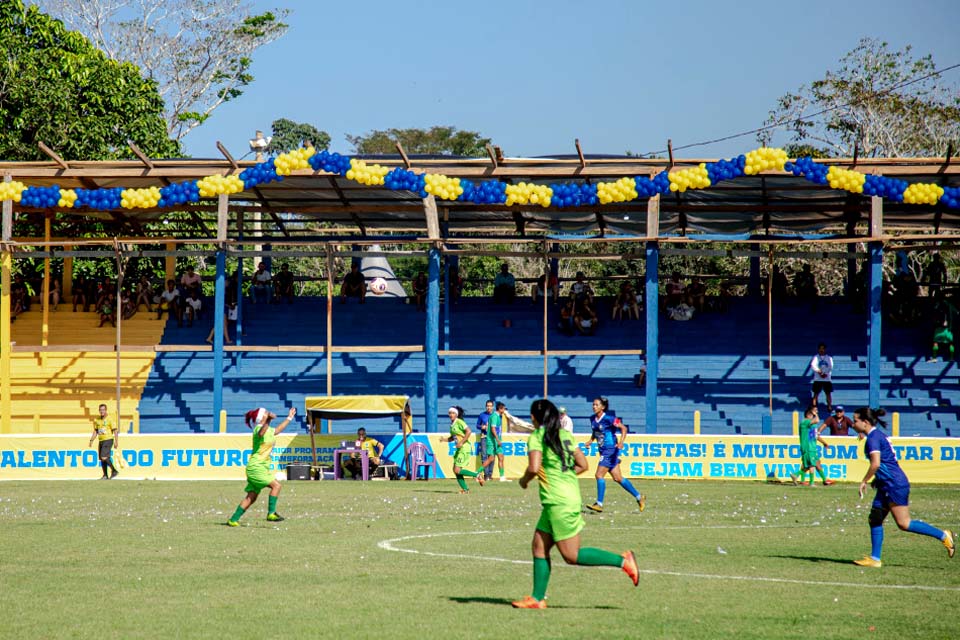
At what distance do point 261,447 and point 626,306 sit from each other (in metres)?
20.8

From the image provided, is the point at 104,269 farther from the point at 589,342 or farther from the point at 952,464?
the point at 952,464

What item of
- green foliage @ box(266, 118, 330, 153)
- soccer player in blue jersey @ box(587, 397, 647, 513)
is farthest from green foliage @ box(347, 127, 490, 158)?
soccer player in blue jersey @ box(587, 397, 647, 513)

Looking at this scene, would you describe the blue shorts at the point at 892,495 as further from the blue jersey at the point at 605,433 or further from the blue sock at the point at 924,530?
the blue jersey at the point at 605,433

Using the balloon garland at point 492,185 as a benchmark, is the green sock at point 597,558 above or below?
below

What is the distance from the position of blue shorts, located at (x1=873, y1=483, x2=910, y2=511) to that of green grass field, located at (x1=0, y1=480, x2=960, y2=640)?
666mm

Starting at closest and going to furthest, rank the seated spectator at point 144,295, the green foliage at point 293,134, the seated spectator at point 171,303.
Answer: the seated spectator at point 171,303, the seated spectator at point 144,295, the green foliage at point 293,134

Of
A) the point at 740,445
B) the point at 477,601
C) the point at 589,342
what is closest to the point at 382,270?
the point at 589,342

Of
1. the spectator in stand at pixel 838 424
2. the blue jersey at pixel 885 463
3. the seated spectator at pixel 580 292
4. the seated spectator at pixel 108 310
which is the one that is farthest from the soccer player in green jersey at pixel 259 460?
the seated spectator at pixel 108 310

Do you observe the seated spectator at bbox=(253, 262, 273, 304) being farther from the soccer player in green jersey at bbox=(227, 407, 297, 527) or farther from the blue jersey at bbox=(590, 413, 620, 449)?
the soccer player in green jersey at bbox=(227, 407, 297, 527)

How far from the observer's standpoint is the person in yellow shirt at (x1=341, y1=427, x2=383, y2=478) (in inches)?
1032

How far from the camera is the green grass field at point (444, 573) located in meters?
9.26

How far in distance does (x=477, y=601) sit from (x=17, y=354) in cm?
2779

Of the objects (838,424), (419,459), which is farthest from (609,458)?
(838,424)

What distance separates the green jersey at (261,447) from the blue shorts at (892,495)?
301 inches
